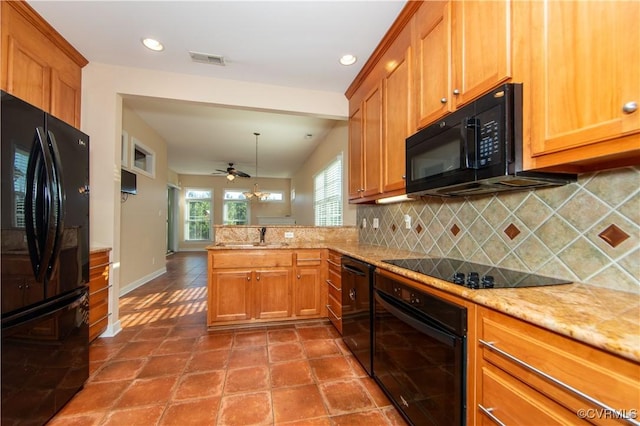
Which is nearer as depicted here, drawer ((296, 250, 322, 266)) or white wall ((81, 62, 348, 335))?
white wall ((81, 62, 348, 335))

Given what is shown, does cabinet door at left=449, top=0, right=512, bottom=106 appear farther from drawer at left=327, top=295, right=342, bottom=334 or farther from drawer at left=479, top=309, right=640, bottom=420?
drawer at left=327, top=295, right=342, bottom=334

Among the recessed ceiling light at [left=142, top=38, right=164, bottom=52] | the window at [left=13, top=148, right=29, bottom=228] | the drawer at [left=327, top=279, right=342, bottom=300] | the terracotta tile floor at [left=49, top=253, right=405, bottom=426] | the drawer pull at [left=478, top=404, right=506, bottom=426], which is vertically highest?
the recessed ceiling light at [left=142, top=38, right=164, bottom=52]

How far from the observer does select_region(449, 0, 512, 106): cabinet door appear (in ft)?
3.92

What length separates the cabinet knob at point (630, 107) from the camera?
792 millimetres

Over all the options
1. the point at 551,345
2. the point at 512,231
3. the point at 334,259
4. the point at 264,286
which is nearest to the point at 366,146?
the point at 334,259

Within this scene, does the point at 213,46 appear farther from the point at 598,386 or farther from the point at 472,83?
the point at 598,386

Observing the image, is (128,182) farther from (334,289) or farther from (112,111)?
(334,289)

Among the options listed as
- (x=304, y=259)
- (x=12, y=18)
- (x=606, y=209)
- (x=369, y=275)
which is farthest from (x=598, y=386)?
(x=12, y=18)

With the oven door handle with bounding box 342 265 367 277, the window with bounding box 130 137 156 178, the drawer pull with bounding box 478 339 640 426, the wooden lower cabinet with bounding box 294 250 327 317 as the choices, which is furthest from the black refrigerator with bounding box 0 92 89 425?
the window with bounding box 130 137 156 178

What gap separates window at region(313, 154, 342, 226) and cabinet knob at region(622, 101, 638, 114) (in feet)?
11.9

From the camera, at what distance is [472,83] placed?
1361 millimetres

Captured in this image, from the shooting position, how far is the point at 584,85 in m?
0.92

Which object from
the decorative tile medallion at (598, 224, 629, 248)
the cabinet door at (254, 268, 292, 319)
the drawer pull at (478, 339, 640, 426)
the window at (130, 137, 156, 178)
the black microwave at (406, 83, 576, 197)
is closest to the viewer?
the drawer pull at (478, 339, 640, 426)

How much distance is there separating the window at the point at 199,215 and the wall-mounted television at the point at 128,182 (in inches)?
229
